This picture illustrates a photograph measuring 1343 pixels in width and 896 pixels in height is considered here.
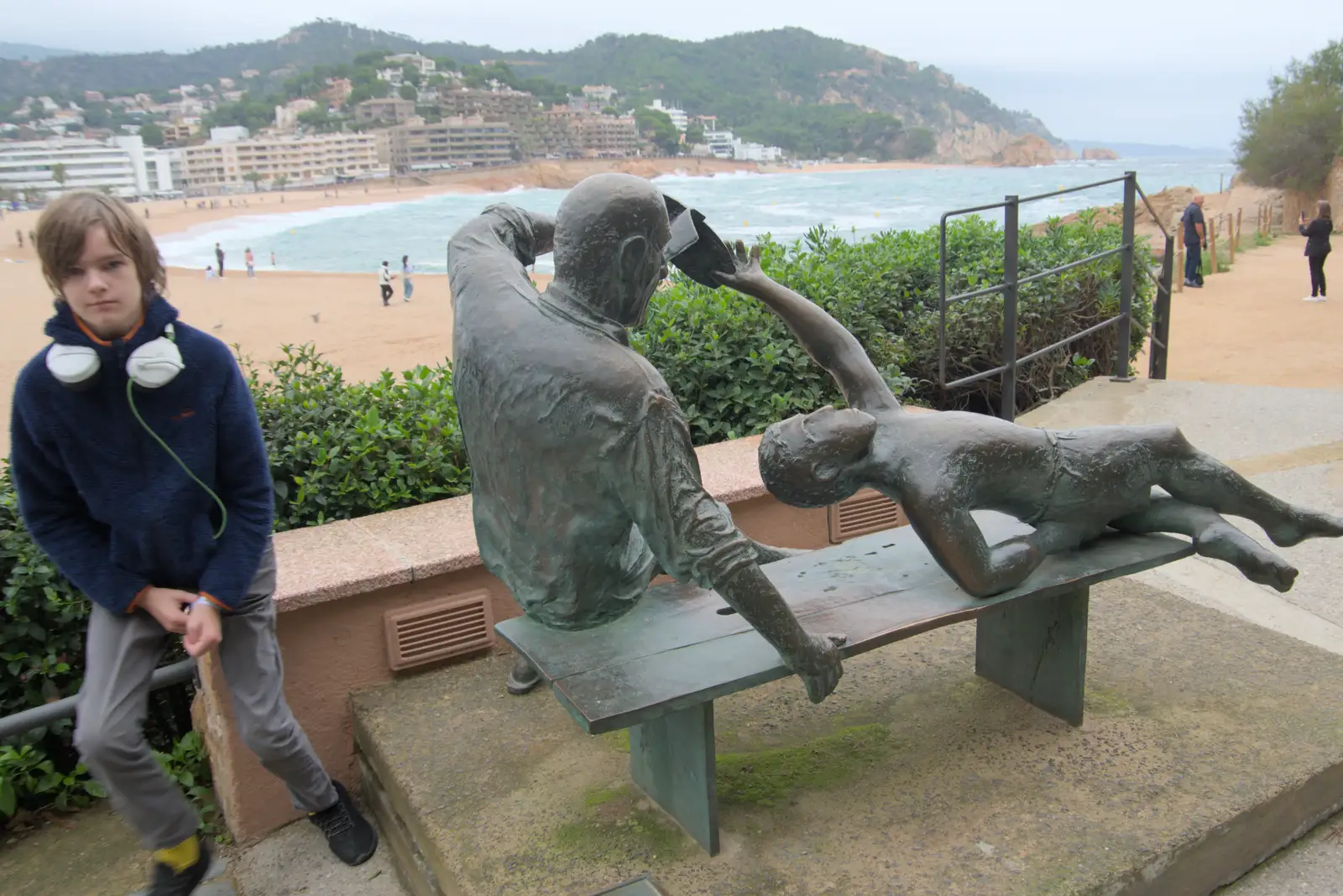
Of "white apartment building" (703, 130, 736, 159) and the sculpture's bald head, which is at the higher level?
"white apartment building" (703, 130, 736, 159)

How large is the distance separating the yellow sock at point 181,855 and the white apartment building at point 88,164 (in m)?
80.2

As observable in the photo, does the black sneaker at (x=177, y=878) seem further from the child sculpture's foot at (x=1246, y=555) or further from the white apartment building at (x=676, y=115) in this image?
the white apartment building at (x=676, y=115)

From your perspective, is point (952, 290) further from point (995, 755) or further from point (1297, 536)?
point (995, 755)

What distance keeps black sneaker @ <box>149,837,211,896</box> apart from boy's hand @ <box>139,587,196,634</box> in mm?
604

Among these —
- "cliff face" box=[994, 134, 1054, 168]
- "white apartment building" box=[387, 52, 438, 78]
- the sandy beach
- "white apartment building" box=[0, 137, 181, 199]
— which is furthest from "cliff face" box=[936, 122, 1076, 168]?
the sandy beach

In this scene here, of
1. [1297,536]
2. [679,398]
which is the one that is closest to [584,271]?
[1297,536]

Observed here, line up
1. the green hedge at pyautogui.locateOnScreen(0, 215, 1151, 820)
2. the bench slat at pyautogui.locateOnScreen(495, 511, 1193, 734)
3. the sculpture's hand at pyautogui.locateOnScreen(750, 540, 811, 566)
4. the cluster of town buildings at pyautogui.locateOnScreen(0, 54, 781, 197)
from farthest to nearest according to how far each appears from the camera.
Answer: the cluster of town buildings at pyautogui.locateOnScreen(0, 54, 781, 197) → the green hedge at pyautogui.locateOnScreen(0, 215, 1151, 820) → the sculpture's hand at pyautogui.locateOnScreen(750, 540, 811, 566) → the bench slat at pyautogui.locateOnScreen(495, 511, 1193, 734)

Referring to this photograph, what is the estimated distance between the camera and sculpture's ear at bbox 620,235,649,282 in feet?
7.04

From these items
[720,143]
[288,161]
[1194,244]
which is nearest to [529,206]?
[1194,244]

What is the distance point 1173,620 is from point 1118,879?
1.57 metres

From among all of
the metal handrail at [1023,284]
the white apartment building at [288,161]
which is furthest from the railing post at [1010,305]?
the white apartment building at [288,161]

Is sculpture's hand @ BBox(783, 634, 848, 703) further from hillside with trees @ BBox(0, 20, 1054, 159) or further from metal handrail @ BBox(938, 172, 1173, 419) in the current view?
hillside with trees @ BBox(0, 20, 1054, 159)

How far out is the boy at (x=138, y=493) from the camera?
227cm

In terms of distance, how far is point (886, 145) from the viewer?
104 metres
